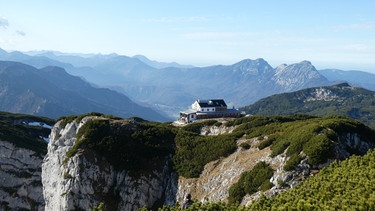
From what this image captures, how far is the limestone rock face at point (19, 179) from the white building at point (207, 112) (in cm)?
4210

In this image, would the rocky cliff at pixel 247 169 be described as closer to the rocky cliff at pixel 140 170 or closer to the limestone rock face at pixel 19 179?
the rocky cliff at pixel 140 170

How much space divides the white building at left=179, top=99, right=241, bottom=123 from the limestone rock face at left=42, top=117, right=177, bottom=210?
4217 cm

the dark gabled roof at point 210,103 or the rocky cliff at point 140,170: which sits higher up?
the dark gabled roof at point 210,103

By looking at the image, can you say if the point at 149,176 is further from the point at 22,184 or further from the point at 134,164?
the point at 22,184

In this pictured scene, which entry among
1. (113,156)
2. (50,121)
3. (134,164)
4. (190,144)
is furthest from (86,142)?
(50,121)

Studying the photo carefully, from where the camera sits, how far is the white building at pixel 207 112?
338ft

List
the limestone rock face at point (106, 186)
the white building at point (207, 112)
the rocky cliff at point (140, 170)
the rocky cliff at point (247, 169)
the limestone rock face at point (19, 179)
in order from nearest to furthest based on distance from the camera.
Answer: the rocky cliff at point (247, 169), the rocky cliff at point (140, 170), the limestone rock face at point (106, 186), the limestone rock face at point (19, 179), the white building at point (207, 112)

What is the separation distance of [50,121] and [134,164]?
335 ft

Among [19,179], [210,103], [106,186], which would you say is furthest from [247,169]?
[19,179]

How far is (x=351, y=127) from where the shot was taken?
2068 inches

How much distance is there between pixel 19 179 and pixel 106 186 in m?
44.8

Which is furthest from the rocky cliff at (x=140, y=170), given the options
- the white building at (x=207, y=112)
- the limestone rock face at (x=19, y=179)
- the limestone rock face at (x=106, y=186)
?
the white building at (x=207, y=112)

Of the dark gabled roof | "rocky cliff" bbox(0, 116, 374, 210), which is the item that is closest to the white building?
the dark gabled roof

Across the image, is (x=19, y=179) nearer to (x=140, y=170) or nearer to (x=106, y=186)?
(x=106, y=186)
